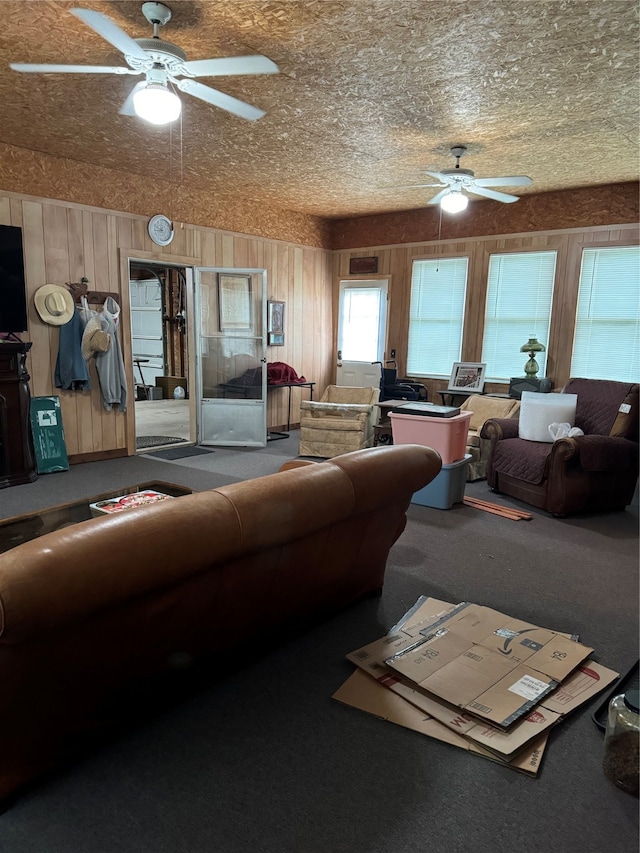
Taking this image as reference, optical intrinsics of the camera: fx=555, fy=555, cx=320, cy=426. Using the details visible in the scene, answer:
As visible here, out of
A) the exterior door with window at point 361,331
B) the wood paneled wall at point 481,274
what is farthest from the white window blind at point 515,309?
the exterior door with window at point 361,331

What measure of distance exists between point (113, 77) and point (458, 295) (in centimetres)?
Result: 478

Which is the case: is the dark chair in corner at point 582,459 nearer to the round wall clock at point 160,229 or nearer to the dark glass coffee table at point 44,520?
the dark glass coffee table at point 44,520

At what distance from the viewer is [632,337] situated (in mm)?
5898

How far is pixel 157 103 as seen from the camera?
2826 millimetres

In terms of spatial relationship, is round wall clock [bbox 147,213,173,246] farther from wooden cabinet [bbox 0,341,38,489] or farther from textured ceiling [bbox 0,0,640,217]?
wooden cabinet [bbox 0,341,38,489]

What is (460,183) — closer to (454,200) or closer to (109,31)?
(454,200)

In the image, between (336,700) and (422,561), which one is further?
(422,561)

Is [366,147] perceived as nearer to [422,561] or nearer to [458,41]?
[458,41]

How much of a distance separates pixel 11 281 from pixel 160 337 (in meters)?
5.66

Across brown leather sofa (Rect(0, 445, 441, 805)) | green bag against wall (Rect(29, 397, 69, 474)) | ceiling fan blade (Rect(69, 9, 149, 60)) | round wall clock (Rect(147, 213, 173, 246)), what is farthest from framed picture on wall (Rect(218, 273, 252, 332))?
brown leather sofa (Rect(0, 445, 441, 805))

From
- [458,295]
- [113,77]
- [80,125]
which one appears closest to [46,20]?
[113,77]

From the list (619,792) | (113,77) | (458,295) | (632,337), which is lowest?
(619,792)

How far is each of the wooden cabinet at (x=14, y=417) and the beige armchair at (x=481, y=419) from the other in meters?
3.78

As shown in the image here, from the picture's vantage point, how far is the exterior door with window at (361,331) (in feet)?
25.6
